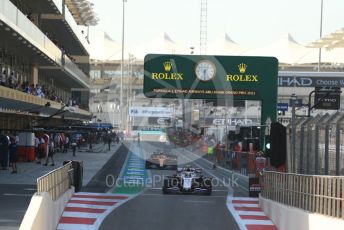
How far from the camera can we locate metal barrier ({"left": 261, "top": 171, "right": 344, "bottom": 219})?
9906 mm

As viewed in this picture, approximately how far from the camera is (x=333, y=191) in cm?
1009

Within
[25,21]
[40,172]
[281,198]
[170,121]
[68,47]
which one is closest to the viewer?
[281,198]

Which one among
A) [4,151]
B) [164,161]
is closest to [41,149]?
[164,161]

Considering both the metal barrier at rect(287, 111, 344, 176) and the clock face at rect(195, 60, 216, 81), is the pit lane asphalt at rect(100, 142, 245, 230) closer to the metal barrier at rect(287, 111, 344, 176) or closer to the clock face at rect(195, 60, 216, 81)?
the metal barrier at rect(287, 111, 344, 176)

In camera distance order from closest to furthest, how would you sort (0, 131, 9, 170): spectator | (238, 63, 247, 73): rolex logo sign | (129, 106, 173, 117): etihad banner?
(238, 63, 247, 73): rolex logo sign, (0, 131, 9, 170): spectator, (129, 106, 173, 117): etihad banner

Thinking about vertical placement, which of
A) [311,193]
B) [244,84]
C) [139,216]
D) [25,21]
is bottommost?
[139,216]

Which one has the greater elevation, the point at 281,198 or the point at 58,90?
the point at 58,90

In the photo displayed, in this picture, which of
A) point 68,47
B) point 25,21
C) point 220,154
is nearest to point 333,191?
point 25,21

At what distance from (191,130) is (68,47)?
17.4m

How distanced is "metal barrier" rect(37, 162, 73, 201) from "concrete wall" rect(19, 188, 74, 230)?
181 mm

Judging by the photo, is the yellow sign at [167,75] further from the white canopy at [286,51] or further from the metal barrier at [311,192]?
the white canopy at [286,51]

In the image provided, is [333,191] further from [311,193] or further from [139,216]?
[139,216]

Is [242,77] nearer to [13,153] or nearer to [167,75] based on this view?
[167,75]

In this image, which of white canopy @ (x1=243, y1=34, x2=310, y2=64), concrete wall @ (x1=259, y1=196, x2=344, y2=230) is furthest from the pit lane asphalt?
white canopy @ (x1=243, y1=34, x2=310, y2=64)
